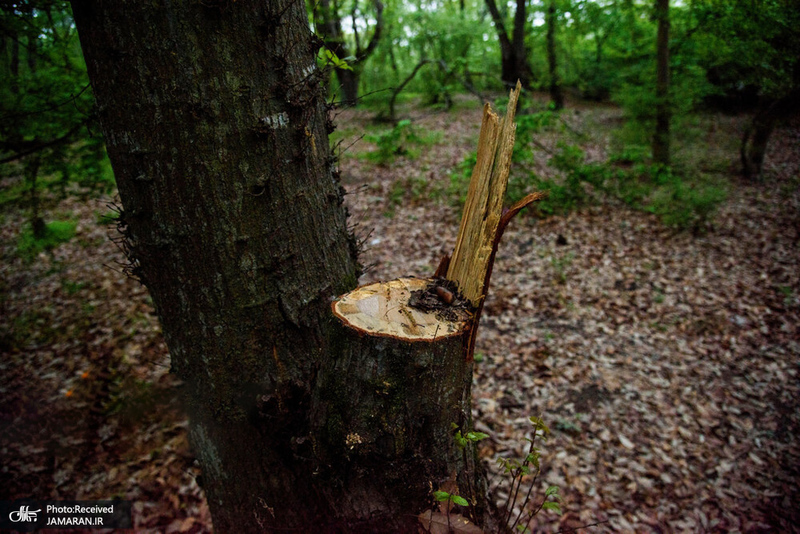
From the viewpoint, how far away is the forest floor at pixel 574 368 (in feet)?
11.1

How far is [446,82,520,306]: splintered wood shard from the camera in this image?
64.7 inches

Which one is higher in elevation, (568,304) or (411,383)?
(411,383)

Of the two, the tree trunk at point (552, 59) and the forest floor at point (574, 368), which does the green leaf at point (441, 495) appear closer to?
the forest floor at point (574, 368)

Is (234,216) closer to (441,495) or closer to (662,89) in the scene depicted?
(441,495)

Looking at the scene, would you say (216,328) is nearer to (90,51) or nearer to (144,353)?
(90,51)

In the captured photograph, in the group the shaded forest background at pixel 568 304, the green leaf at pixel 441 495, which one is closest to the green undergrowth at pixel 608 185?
the shaded forest background at pixel 568 304

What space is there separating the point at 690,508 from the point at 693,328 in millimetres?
2594

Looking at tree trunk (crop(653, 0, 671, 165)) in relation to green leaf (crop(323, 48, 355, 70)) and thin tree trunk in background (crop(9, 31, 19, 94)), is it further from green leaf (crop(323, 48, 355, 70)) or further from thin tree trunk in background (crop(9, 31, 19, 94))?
thin tree trunk in background (crop(9, 31, 19, 94))

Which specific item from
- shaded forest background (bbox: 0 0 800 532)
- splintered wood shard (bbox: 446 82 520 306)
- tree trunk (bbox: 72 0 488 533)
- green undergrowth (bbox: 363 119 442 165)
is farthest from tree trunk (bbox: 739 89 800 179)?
tree trunk (bbox: 72 0 488 533)

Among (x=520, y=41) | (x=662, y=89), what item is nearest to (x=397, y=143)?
(x=520, y=41)

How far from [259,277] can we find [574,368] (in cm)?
408

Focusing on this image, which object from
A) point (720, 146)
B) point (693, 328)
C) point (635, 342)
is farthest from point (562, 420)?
point (720, 146)

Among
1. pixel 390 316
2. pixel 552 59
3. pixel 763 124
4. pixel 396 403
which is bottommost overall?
pixel 396 403

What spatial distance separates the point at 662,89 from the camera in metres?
8.29
